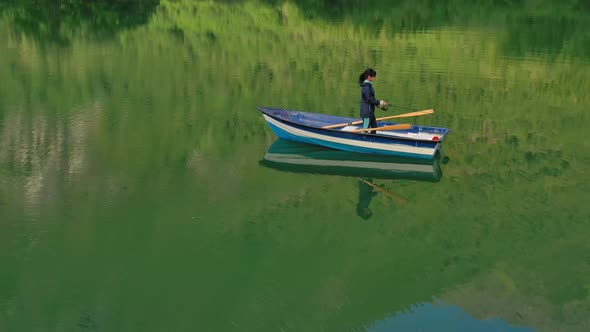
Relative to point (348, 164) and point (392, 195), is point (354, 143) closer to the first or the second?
point (348, 164)

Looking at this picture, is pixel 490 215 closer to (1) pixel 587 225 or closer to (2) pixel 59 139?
(1) pixel 587 225

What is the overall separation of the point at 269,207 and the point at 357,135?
154 inches

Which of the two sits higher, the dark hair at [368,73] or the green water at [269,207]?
the dark hair at [368,73]

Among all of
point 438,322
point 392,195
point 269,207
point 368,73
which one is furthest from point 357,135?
point 438,322

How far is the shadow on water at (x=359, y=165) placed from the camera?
58.0 ft

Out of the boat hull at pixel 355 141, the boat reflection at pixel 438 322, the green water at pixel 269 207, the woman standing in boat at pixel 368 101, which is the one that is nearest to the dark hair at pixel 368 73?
the woman standing in boat at pixel 368 101

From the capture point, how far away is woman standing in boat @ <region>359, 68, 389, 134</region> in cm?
1789

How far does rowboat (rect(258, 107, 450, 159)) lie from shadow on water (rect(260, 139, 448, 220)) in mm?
261

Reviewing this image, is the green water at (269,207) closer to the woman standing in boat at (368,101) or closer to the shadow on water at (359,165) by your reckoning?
the shadow on water at (359,165)

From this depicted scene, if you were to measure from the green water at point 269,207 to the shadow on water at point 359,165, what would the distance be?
163 mm

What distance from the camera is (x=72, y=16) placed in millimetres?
50781

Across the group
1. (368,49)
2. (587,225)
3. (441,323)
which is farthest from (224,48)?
(441,323)

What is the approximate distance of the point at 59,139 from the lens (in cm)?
2050

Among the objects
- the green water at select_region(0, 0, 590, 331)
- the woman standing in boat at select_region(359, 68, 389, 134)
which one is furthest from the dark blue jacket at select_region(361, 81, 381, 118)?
the green water at select_region(0, 0, 590, 331)
